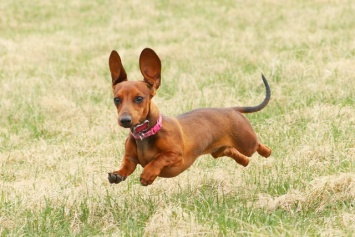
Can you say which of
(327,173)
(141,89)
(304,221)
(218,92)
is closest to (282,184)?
(327,173)

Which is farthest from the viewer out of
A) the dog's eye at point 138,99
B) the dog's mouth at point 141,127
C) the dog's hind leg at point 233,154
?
the dog's hind leg at point 233,154

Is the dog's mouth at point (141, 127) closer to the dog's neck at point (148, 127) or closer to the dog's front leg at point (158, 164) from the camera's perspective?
the dog's neck at point (148, 127)

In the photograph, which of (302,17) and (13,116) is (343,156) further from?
(302,17)

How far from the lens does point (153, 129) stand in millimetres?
5102

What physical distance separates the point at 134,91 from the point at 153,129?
348 millimetres

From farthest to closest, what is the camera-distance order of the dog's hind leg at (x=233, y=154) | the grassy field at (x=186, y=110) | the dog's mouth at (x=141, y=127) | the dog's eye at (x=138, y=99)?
the dog's hind leg at (x=233, y=154), the grassy field at (x=186, y=110), the dog's mouth at (x=141, y=127), the dog's eye at (x=138, y=99)

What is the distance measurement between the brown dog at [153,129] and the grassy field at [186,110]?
0.35 metres

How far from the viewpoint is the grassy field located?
5.22m

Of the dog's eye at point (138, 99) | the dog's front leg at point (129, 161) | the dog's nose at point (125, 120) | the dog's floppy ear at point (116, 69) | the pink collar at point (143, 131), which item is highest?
the dog's floppy ear at point (116, 69)

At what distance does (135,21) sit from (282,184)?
12726 mm

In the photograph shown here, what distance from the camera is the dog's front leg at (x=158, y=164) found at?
16.3 ft

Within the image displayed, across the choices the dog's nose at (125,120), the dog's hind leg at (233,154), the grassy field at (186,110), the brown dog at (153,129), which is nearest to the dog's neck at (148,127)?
the brown dog at (153,129)

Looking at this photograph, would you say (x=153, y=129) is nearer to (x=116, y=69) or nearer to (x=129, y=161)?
(x=129, y=161)

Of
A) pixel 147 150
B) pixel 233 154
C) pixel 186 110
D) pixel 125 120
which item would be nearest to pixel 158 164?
pixel 147 150
